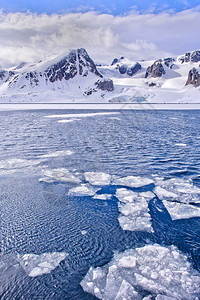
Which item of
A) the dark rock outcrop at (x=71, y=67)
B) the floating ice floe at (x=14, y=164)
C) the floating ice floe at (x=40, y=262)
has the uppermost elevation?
the dark rock outcrop at (x=71, y=67)

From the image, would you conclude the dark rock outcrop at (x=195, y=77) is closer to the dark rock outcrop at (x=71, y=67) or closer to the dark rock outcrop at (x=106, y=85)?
the dark rock outcrop at (x=106, y=85)

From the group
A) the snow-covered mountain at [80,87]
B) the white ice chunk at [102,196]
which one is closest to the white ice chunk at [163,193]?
the white ice chunk at [102,196]

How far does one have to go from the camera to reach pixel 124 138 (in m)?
20.5

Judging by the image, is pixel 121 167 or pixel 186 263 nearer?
pixel 186 263

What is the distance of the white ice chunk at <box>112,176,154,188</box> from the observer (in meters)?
9.95

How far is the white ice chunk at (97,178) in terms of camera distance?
10.3m

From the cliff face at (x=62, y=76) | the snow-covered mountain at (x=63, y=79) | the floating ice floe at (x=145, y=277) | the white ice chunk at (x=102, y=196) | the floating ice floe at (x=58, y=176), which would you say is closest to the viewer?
the floating ice floe at (x=145, y=277)

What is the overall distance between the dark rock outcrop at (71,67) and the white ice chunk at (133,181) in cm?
16942

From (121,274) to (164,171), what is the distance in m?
7.39

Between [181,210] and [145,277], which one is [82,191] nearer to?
[181,210]

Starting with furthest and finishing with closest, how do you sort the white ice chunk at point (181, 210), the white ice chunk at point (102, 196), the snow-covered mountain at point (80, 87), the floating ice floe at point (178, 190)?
the snow-covered mountain at point (80, 87), the white ice chunk at point (102, 196), the floating ice floe at point (178, 190), the white ice chunk at point (181, 210)

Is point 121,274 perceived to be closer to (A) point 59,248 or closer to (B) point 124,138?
(A) point 59,248

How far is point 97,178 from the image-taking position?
10.7 metres

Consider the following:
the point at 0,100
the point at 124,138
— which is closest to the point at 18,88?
the point at 0,100
